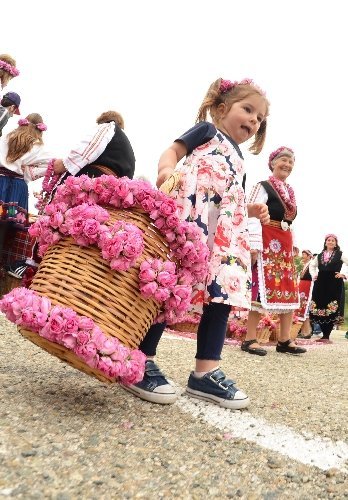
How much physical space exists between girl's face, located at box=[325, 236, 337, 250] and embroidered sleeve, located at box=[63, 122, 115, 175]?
19.5 feet

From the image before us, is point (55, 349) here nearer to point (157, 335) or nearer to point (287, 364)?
point (157, 335)

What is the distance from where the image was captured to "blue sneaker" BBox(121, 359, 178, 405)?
6.01ft

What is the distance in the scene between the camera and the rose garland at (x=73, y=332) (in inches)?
Answer: 55.2

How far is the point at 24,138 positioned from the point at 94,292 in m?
2.69

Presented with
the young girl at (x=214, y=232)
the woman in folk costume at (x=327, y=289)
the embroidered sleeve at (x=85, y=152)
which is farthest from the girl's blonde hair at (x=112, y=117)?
the woman in folk costume at (x=327, y=289)

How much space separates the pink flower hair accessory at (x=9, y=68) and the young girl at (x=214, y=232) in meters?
1.77

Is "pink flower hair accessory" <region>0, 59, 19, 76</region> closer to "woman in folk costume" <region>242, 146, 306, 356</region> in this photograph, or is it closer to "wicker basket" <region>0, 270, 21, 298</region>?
"wicker basket" <region>0, 270, 21, 298</region>

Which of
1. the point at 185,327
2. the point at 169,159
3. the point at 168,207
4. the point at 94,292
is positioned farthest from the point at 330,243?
the point at 94,292

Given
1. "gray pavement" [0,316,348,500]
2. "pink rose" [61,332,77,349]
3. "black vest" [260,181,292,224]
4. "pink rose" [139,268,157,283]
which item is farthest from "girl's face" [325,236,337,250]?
"pink rose" [61,332,77,349]

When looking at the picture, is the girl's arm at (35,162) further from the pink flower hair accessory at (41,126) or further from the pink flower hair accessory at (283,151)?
the pink flower hair accessory at (283,151)

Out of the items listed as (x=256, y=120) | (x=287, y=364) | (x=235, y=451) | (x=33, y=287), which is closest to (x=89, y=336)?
(x=33, y=287)

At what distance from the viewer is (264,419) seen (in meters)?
1.83

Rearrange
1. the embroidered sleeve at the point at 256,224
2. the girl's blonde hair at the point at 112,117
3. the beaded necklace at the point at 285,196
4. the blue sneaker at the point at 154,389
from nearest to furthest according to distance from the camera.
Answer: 1. the blue sneaker at the point at 154,389
2. the girl's blonde hair at the point at 112,117
3. the embroidered sleeve at the point at 256,224
4. the beaded necklace at the point at 285,196

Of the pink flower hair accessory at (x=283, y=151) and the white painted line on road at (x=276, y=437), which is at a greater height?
the pink flower hair accessory at (x=283, y=151)
